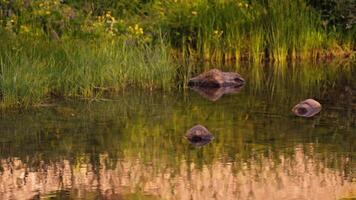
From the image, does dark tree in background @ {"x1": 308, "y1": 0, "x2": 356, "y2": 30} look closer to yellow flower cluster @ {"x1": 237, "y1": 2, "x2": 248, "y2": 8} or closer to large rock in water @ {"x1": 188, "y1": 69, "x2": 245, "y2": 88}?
yellow flower cluster @ {"x1": 237, "y1": 2, "x2": 248, "y2": 8}

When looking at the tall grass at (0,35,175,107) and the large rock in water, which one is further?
the large rock in water

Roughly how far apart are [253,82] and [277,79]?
49cm

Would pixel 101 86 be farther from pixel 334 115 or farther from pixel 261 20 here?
pixel 261 20

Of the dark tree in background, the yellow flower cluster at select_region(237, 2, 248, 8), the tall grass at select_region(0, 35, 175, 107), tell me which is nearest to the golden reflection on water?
the tall grass at select_region(0, 35, 175, 107)

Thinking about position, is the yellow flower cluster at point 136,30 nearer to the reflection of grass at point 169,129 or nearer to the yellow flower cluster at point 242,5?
the yellow flower cluster at point 242,5

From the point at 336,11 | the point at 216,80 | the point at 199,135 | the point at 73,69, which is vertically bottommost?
the point at 199,135

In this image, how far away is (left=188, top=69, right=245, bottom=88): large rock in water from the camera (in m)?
14.1

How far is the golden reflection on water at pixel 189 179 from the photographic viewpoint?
791 cm

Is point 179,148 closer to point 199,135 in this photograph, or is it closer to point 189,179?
point 199,135

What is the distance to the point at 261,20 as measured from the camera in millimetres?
17406

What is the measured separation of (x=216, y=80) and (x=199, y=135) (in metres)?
4.08

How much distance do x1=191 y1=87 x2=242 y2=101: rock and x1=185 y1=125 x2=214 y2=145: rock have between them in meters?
2.79

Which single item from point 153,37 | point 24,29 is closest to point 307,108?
point 24,29

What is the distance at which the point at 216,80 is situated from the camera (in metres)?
14.1
